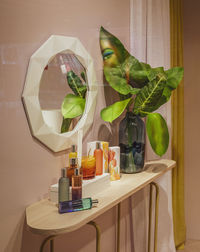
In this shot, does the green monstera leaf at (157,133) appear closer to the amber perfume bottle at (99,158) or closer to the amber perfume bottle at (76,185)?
the amber perfume bottle at (99,158)

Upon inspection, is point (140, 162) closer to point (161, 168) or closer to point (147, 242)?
point (161, 168)

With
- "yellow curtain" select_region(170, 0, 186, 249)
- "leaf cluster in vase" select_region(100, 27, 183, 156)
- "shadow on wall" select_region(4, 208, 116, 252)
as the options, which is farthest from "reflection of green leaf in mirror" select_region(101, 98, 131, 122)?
"yellow curtain" select_region(170, 0, 186, 249)

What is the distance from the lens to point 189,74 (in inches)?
102

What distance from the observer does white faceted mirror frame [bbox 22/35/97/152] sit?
3.95 feet

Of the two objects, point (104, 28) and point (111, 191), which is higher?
point (104, 28)

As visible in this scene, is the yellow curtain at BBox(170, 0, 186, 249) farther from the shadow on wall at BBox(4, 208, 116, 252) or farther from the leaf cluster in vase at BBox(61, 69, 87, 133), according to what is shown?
the leaf cluster in vase at BBox(61, 69, 87, 133)

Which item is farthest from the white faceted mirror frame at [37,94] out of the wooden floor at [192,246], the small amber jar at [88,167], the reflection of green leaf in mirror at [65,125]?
the wooden floor at [192,246]

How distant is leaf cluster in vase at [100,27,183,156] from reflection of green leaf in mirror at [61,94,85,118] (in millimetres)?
121

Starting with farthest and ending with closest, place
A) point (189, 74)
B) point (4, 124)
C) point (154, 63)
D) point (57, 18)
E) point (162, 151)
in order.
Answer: point (189, 74), point (154, 63), point (162, 151), point (57, 18), point (4, 124)

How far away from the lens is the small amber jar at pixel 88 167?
133 centimetres

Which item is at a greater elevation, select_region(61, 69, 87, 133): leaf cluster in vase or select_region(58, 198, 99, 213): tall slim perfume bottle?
select_region(61, 69, 87, 133): leaf cluster in vase

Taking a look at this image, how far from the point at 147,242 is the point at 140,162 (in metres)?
0.67

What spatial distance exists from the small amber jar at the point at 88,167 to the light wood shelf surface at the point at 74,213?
0.09 meters

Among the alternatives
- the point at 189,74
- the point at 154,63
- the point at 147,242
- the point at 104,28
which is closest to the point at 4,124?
the point at 104,28
